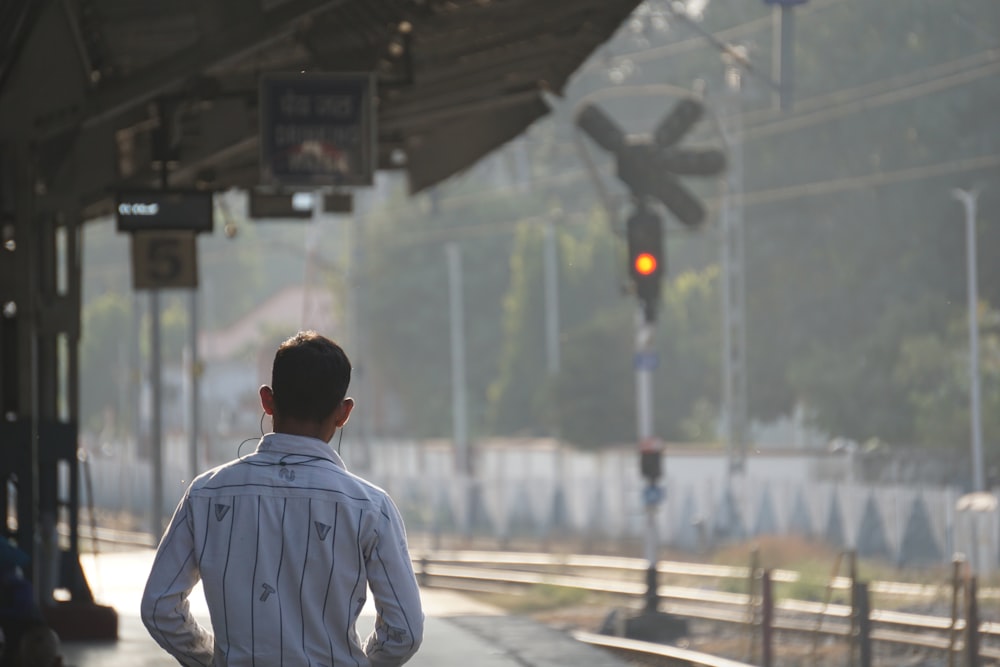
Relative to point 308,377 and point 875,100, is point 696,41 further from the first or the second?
point 308,377

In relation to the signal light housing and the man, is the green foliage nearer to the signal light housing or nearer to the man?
the signal light housing

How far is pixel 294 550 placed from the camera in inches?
135

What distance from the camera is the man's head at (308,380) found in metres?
3.45

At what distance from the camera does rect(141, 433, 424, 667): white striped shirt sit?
135 inches

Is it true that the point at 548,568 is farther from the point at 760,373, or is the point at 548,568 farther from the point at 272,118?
the point at 760,373

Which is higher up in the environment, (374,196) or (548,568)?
(374,196)

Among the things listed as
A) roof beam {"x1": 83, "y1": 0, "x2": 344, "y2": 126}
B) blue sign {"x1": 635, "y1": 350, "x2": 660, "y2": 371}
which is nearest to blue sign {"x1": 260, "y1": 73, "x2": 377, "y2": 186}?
roof beam {"x1": 83, "y1": 0, "x2": 344, "y2": 126}

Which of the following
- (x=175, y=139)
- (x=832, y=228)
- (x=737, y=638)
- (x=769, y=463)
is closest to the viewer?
(x=175, y=139)

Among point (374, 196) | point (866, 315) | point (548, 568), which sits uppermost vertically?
point (374, 196)

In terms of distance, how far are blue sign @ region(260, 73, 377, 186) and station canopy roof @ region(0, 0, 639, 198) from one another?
1.07 ft

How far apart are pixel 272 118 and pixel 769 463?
95.2ft

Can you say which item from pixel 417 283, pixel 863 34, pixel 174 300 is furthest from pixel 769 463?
pixel 174 300

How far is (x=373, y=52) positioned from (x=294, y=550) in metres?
8.23

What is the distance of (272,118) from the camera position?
10.6 metres
